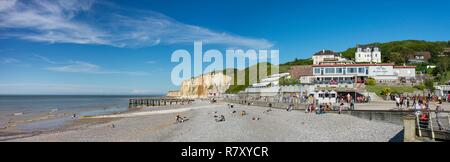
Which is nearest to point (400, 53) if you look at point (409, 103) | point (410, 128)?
point (409, 103)

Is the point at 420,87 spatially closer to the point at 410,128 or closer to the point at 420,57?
the point at 410,128

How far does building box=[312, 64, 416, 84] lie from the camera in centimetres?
5250

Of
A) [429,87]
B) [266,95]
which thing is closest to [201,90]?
[266,95]

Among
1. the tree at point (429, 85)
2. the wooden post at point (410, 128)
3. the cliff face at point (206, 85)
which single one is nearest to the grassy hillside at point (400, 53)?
the cliff face at point (206, 85)

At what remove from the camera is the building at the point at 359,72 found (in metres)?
52.5

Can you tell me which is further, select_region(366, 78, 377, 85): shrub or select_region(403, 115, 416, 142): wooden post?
select_region(366, 78, 377, 85): shrub

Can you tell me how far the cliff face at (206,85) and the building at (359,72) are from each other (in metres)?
72.8

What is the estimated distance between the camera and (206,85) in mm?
140125

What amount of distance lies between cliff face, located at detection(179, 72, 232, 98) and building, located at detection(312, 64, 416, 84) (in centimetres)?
7279

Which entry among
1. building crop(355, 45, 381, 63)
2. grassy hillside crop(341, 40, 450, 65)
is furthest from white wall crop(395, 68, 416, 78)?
grassy hillside crop(341, 40, 450, 65)

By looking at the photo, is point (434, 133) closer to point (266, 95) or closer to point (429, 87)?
point (429, 87)

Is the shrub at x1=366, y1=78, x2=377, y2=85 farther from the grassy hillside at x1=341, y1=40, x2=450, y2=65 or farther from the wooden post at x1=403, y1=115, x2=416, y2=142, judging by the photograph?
the grassy hillside at x1=341, y1=40, x2=450, y2=65
